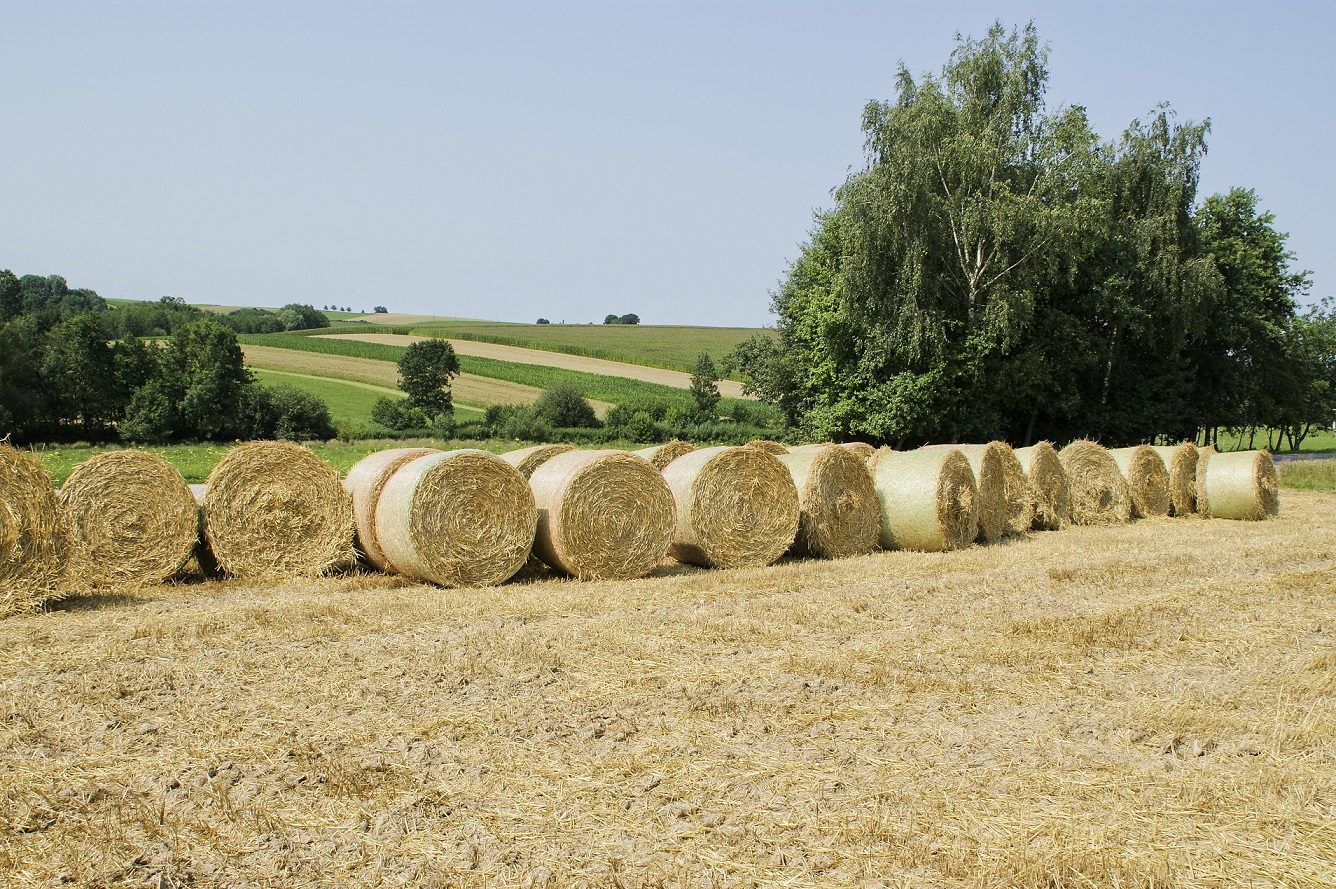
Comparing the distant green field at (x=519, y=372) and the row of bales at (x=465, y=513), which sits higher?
the distant green field at (x=519, y=372)

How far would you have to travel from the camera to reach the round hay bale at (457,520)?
31.1 ft

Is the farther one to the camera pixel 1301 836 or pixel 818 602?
pixel 818 602

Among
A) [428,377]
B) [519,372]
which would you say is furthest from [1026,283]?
[519,372]

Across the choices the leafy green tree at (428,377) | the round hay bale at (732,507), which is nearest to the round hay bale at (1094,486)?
the round hay bale at (732,507)

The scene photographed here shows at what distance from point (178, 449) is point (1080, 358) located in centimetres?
3479

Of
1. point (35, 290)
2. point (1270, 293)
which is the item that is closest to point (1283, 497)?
point (1270, 293)

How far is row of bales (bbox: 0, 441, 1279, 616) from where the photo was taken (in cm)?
888

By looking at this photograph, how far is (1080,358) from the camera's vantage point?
98.3 ft

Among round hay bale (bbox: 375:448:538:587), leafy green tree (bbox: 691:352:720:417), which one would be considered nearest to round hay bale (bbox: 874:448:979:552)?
round hay bale (bbox: 375:448:538:587)

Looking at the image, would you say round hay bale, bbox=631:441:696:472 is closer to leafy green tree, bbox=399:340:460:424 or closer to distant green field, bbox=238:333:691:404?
leafy green tree, bbox=399:340:460:424

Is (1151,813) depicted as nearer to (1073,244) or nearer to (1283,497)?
(1283,497)

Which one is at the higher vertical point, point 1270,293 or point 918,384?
point 1270,293

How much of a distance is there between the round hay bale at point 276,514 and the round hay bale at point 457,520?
1.85ft

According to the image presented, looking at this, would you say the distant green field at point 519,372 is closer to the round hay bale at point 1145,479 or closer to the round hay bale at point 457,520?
the round hay bale at point 1145,479
